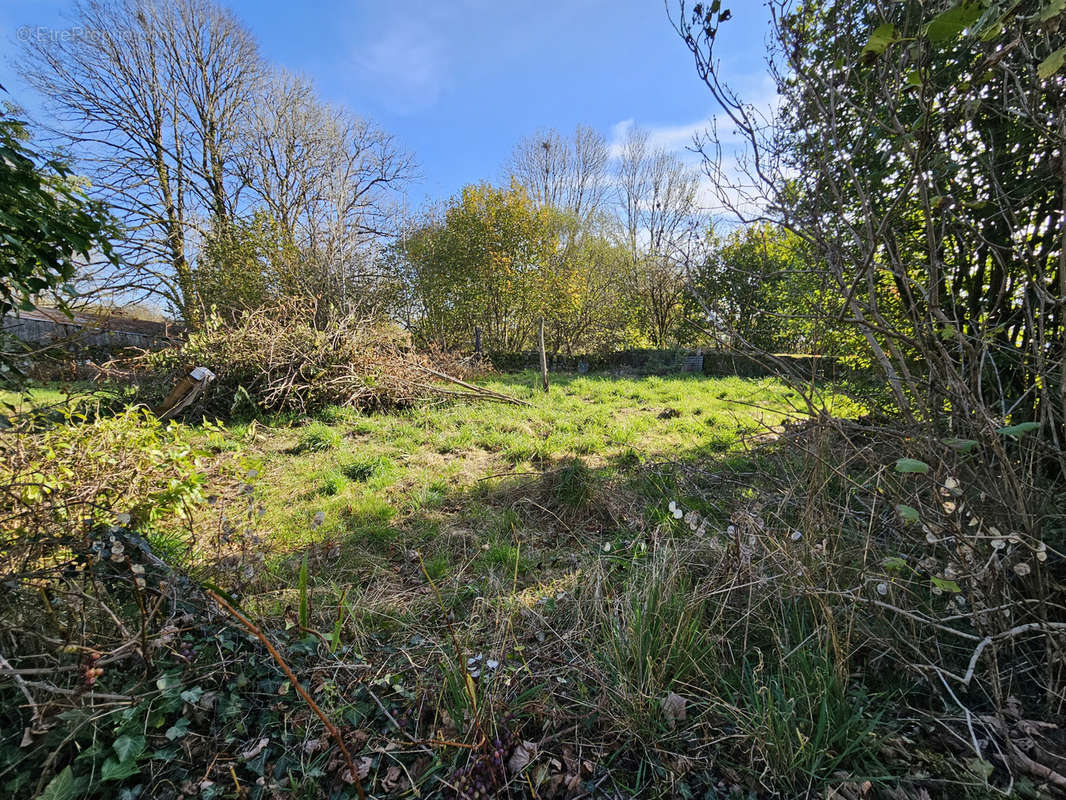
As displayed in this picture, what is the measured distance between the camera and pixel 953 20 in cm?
99

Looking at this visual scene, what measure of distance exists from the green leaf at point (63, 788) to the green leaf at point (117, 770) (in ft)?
0.19

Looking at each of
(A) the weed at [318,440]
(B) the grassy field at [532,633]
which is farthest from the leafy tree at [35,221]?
(A) the weed at [318,440]

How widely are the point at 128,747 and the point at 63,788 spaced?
15cm

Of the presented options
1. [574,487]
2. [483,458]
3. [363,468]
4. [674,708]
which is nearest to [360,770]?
[674,708]

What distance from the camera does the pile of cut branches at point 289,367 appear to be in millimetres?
6453

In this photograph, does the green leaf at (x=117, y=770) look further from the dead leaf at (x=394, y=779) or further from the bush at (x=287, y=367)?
the bush at (x=287, y=367)

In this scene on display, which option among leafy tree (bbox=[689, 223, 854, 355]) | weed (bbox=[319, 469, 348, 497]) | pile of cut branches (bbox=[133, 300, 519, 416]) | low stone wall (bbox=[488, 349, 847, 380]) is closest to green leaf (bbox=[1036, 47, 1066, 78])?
leafy tree (bbox=[689, 223, 854, 355])

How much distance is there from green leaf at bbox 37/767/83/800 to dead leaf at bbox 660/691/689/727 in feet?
6.18

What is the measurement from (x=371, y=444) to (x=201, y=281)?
8.52 metres

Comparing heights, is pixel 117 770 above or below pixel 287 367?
below

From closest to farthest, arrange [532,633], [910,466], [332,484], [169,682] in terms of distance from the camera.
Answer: [910,466] < [169,682] < [532,633] < [332,484]

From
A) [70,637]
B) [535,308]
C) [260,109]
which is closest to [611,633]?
[70,637]

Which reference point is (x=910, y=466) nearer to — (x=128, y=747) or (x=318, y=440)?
(x=128, y=747)

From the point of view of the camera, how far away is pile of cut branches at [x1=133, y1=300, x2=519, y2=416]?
645 centimetres
